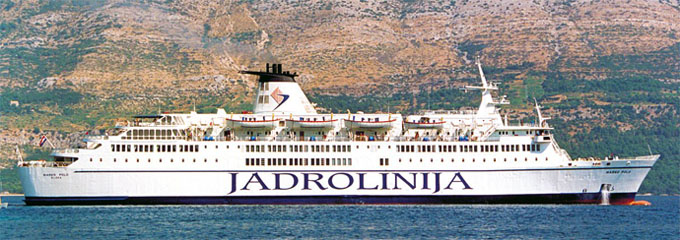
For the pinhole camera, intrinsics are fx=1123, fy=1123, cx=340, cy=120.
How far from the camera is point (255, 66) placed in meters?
118

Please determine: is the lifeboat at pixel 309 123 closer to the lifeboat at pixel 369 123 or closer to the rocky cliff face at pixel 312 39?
the lifeboat at pixel 369 123

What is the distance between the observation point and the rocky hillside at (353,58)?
337 feet

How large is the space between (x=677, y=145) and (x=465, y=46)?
103 ft

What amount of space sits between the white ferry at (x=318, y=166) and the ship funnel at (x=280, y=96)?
97 centimetres

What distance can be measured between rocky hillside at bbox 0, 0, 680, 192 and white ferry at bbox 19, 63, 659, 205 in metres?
39.1

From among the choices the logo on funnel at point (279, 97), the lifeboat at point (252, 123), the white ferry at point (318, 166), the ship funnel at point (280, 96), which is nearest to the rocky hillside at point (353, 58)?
the ship funnel at point (280, 96)

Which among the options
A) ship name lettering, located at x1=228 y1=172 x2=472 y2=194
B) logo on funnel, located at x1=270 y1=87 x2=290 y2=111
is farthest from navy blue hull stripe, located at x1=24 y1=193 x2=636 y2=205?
logo on funnel, located at x1=270 y1=87 x2=290 y2=111

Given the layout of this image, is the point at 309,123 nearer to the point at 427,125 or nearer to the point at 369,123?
the point at 369,123

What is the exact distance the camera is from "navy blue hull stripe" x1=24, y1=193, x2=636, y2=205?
55.8 m

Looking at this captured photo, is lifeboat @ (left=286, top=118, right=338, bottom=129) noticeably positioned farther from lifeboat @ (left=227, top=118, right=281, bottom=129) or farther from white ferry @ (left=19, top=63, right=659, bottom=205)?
lifeboat @ (left=227, top=118, right=281, bottom=129)

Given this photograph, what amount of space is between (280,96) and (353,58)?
2248 inches

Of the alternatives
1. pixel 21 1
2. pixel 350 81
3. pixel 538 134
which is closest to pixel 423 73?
pixel 350 81

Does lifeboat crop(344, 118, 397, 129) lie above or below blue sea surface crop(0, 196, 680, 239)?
above

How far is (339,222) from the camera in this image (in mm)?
48875
